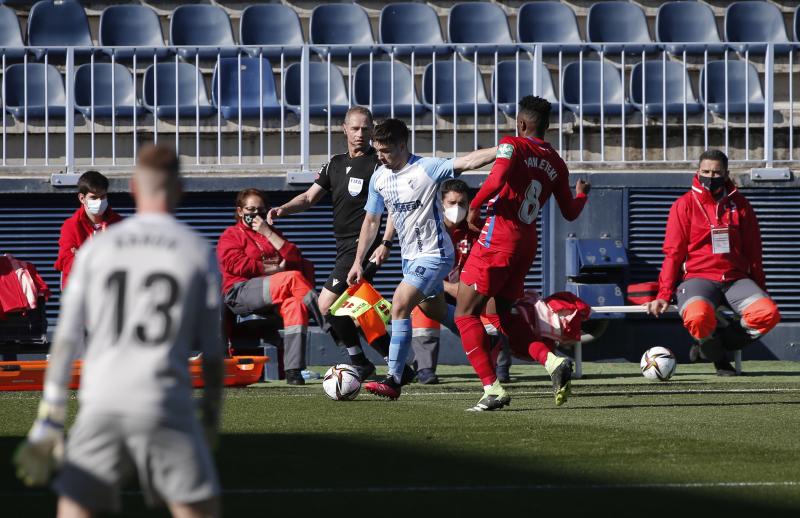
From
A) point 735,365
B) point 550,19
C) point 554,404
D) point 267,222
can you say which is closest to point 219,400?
point 554,404

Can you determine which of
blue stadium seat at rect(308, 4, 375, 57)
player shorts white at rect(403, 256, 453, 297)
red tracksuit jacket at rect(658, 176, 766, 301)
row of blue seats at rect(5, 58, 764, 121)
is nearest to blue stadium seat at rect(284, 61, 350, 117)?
row of blue seats at rect(5, 58, 764, 121)

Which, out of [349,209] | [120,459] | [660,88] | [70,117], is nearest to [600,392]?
[349,209]

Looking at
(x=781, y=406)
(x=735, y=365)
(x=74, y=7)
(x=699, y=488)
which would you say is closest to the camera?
(x=699, y=488)

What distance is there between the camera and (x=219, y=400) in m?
3.91

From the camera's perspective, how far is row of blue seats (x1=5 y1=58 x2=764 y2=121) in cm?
1528

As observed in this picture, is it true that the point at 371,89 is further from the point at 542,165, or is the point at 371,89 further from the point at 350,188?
the point at 542,165

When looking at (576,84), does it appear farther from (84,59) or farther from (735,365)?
(84,59)

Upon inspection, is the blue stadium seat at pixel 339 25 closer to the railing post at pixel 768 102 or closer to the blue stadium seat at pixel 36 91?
the blue stadium seat at pixel 36 91

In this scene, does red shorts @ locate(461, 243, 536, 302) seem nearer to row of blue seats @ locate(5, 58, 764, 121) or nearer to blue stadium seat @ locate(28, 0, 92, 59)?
row of blue seats @ locate(5, 58, 764, 121)

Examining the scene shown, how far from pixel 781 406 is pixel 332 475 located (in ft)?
13.8

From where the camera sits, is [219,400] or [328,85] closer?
[219,400]

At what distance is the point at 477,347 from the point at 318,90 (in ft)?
24.0

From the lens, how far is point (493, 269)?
9.23 metres

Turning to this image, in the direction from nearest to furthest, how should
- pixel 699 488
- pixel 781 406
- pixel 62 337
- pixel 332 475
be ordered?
pixel 62 337
pixel 699 488
pixel 332 475
pixel 781 406
